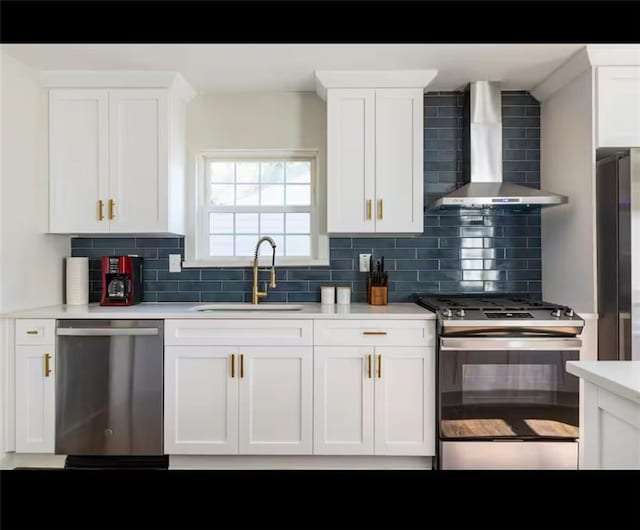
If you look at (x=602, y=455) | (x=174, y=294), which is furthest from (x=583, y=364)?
(x=174, y=294)

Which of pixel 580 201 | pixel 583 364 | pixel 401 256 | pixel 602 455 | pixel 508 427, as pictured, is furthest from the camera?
pixel 401 256

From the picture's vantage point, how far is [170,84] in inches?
110

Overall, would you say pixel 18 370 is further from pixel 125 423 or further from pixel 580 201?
pixel 580 201

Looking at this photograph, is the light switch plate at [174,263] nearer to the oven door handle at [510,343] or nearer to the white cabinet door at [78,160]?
the white cabinet door at [78,160]

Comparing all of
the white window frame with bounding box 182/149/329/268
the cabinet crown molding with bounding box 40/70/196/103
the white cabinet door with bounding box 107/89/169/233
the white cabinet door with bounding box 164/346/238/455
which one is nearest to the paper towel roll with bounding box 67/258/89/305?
the white cabinet door with bounding box 107/89/169/233

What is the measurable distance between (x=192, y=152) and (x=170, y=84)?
494 mm

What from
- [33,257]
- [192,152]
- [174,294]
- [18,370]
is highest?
[192,152]

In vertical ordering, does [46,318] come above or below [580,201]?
below

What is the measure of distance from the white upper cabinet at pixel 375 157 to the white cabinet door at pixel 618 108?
976 mm

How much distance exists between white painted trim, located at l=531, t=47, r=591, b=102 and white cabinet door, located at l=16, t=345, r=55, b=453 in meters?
3.34

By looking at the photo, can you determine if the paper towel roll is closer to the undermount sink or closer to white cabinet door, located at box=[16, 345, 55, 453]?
white cabinet door, located at box=[16, 345, 55, 453]

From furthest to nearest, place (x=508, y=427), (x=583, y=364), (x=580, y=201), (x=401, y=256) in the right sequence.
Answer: (x=401, y=256)
(x=580, y=201)
(x=508, y=427)
(x=583, y=364)

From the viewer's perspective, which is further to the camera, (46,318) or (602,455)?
(46,318)

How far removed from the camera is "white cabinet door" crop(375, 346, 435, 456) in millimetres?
2496
